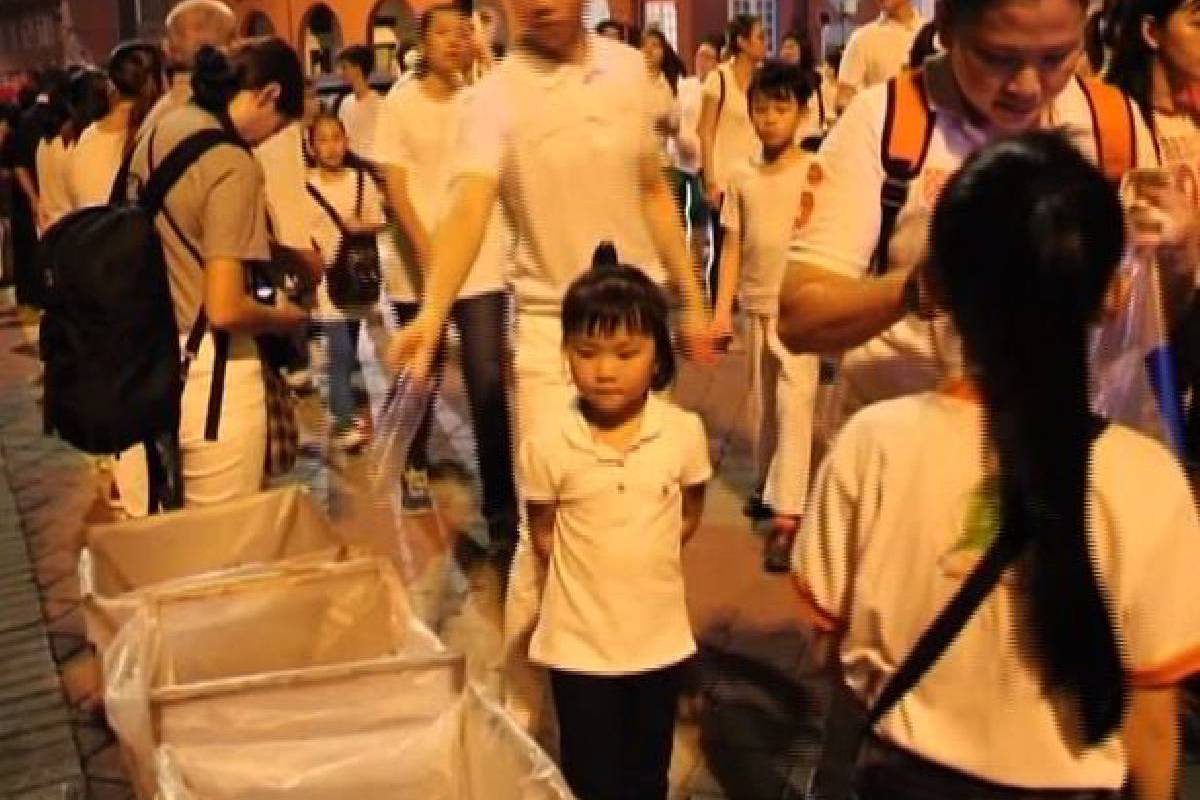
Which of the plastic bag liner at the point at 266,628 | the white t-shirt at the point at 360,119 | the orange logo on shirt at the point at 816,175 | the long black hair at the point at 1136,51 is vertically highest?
the long black hair at the point at 1136,51

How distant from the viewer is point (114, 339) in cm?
338

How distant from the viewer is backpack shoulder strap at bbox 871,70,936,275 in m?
2.08

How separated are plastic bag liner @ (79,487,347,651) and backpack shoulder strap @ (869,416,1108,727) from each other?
1822mm

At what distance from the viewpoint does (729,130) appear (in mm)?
7922

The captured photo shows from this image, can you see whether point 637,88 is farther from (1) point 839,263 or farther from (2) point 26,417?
(2) point 26,417

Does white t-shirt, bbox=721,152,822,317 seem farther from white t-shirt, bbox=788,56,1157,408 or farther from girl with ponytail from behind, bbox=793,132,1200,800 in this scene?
girl with ponytail from behind, bbox=793,132,1200,800

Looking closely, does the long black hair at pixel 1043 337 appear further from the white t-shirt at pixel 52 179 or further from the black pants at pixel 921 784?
the white t-shirt at pixel 52 179

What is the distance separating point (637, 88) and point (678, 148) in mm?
5299

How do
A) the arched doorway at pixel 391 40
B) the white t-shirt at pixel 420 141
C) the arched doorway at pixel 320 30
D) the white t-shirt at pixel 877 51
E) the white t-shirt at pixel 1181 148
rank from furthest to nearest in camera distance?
the arched doorway at pixel 320 30, the arched doorway at pixel 391 40, the white t-shirt at pixel 877 51, the white t-shirt at pixel 420 141, the white t-shirt at pixel 1181 148

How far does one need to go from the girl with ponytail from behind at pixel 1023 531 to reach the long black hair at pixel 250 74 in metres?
2.05

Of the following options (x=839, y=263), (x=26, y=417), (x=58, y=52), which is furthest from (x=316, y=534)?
(x=58, y=52)

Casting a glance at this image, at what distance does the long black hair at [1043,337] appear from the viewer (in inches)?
57.4

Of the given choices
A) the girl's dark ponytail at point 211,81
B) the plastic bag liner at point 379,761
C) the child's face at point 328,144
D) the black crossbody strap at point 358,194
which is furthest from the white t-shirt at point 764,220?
the plastic bag liner at point 379,761

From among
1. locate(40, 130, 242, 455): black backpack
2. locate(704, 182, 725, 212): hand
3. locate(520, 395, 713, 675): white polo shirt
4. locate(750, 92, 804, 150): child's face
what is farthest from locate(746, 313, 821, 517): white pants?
locate(704, 182, 725, 212): hand
